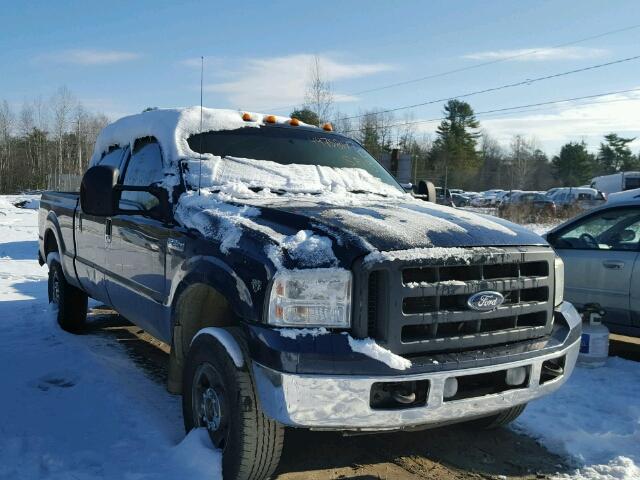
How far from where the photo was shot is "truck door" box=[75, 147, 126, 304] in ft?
15.9

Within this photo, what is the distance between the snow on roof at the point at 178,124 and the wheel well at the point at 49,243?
211cm

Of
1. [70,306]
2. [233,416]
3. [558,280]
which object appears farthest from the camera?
[70,306]

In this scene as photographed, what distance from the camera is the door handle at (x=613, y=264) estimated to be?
5767 millimetres

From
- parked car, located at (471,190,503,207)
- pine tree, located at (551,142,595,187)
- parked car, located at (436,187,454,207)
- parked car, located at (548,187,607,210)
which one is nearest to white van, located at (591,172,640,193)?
parked car, located at (548,187,607,210)

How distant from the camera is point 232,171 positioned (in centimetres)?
414

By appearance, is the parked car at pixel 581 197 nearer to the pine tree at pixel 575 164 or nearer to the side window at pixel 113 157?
the side window at pixel 113 157

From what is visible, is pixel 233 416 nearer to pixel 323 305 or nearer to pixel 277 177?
pixel 323 305

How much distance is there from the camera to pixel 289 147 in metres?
4.60

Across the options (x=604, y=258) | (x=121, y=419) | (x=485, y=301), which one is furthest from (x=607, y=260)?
(x=121, y=419)

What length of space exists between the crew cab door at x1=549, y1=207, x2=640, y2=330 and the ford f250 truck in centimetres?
250

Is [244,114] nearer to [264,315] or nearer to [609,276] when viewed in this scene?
[264,315]

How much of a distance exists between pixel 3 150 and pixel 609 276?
76.1 meters

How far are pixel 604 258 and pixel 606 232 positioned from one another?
398 mm

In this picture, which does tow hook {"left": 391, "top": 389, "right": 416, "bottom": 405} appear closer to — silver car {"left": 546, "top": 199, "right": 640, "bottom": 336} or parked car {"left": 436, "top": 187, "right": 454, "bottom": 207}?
parked car {"left": 436, "top": 187, "right": 454, "bottom": 207}
